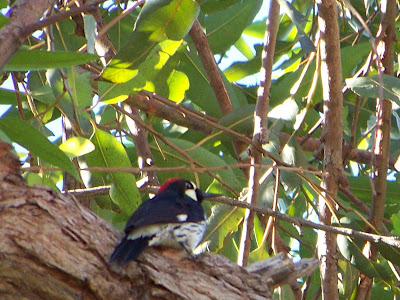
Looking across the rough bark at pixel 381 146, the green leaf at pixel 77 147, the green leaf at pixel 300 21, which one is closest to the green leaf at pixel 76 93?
the green leaf at pixel 77 147

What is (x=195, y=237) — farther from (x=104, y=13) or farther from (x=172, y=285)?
(x=104, y=13)

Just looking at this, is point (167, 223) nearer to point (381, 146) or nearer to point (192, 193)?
point (192, 193)

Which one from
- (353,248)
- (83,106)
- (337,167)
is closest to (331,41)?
(337,167)

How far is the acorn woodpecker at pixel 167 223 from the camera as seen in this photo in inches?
92.9

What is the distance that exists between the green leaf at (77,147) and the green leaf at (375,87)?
3.69 feet

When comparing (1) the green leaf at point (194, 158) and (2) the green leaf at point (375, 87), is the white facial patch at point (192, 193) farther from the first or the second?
(2) the green leaf at point (375, 87)

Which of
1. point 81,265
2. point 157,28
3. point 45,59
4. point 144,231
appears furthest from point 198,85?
point 81,265

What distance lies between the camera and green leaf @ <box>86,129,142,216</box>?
300 cm

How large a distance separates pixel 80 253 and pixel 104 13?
2.11m

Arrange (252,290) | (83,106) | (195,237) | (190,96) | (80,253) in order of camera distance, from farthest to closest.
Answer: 1. (190,96)
2. (195,237)
3. (83,106)
4. (252,290)
5. (80,253)

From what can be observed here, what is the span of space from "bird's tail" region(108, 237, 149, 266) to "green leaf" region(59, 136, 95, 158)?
430 millimetres

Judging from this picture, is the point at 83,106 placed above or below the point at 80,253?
above

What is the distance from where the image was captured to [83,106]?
271cm

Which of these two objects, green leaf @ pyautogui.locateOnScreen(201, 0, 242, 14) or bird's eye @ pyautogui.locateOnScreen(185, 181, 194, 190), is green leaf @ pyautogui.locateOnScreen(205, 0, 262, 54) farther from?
bird's eye @ pyautogui.locateOnScreen(185, 181, 194, 190)
